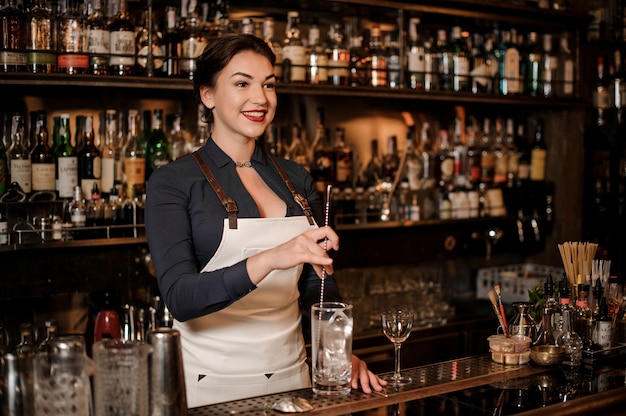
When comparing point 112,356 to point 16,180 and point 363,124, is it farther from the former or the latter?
point 363,124

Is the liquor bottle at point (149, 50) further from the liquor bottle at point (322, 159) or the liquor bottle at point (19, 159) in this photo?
the liquor bottle at point (322, 159)

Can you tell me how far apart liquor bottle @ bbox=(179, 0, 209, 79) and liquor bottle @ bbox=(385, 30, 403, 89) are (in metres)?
0.86

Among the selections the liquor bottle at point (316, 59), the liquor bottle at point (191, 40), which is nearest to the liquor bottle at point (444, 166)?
the liquor bottle at point (316, 59)

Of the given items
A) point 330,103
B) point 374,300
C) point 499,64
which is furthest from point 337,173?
point 499,64

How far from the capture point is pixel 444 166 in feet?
13.1

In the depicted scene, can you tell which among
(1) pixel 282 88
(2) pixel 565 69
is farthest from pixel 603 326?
(2) pixel 565 69

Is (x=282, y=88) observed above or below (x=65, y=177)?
above

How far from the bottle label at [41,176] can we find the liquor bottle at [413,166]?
167 centimetres

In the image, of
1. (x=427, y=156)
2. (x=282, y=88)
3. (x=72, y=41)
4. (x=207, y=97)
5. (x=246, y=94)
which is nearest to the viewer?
(x=246, y=94)

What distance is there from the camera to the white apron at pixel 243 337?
7.05 feet

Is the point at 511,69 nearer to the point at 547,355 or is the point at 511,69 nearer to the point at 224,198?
the point at 547,355

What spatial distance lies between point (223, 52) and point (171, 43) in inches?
43.4

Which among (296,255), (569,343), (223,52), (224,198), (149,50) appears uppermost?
(149,50)

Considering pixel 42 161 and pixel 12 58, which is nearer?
pixel 12 58
